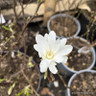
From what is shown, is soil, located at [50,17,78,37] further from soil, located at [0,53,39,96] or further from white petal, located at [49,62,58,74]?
white petal, located at [49,62,58,74]

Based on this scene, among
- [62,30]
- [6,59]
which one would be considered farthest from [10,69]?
[62,30]

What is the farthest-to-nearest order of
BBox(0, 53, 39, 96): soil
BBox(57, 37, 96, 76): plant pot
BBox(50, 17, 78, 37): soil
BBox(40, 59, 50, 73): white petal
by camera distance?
BBox(50, 17, 78, 37): soil → BBox(57, 37, 96, 76): plant pot → BBox(0, 53, 39, 96): soil → BBox(40, 59, 50, 73): white petal

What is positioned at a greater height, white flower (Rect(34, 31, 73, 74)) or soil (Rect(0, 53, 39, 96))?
white flower (Rect(34, 31, 73, 74))

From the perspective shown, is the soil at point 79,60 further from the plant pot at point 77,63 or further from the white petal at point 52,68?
the white petal at point 52,68

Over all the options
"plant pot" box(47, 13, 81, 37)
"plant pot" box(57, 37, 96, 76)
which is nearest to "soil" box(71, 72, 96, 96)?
"plant pot" box(57, 37, 96, 76)

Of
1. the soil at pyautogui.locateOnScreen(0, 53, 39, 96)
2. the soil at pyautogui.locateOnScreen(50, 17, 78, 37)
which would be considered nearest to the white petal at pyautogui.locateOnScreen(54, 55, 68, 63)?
the soil at pyautogui.locateOnScreen(0, 53, 39, 96)

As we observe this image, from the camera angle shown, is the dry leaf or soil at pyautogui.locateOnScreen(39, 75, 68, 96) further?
the dry leaf

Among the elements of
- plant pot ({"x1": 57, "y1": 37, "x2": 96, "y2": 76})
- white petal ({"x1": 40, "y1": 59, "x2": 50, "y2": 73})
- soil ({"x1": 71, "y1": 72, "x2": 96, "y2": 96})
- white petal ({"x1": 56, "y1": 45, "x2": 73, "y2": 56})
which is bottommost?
soil ({"x1": 71, "y1": 72, "x2": 96, "y2": 96})

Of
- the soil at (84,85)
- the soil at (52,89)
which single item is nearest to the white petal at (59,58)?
the soil at (84,85)

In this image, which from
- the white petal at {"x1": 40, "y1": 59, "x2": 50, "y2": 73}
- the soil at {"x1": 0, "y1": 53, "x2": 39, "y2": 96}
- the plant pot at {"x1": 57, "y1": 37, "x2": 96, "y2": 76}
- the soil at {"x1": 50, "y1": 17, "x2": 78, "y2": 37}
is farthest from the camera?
the soil at {"x1": 50, "y1": 17, "x2": 78, "y2": 37}
